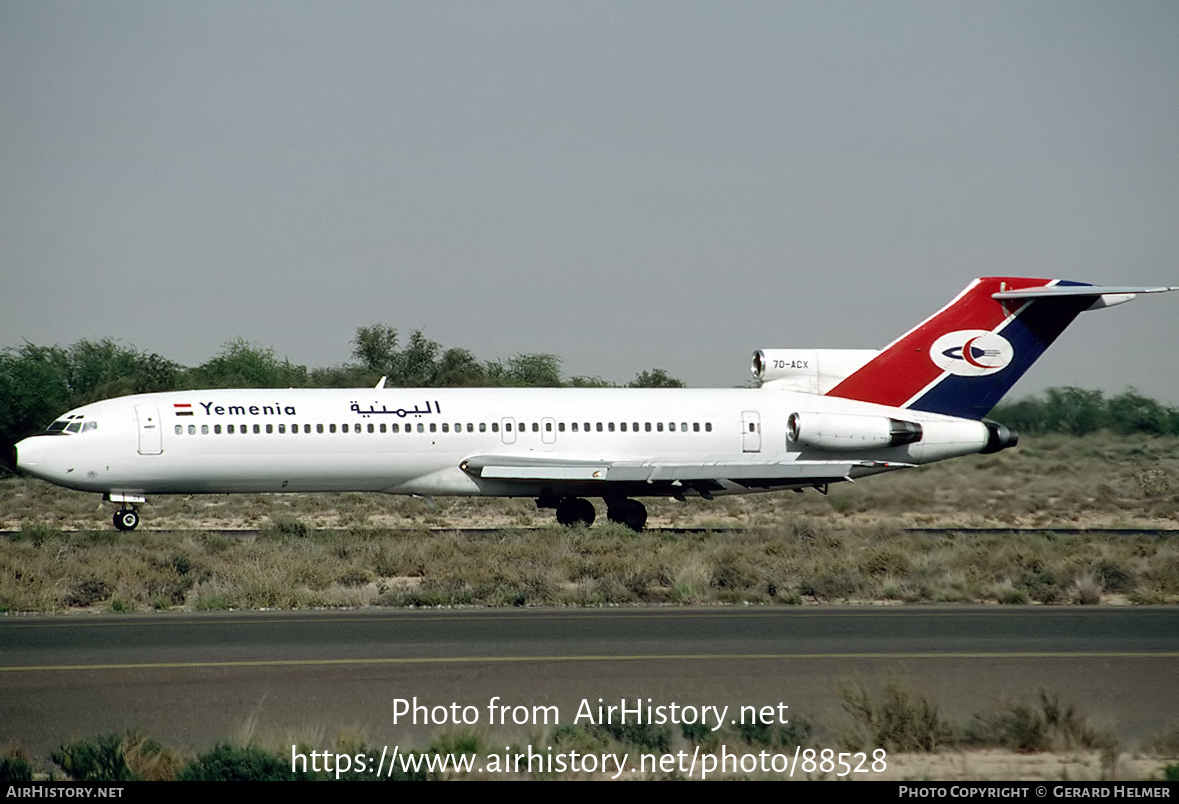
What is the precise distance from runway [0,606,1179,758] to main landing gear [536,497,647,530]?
39.1 ft

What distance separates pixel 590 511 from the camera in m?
31.9

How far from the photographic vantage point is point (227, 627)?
1734cm


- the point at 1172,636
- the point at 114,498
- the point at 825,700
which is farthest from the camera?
the point at 114,498

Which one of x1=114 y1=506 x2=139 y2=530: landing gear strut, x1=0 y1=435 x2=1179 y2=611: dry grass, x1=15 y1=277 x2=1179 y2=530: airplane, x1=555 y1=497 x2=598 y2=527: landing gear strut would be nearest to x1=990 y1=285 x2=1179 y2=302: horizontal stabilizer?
x1=15 y1=277 x2=1179 y2=530: airplane

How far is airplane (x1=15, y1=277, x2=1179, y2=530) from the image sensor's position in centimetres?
2869

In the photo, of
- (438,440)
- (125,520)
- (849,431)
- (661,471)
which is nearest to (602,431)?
(661,471)

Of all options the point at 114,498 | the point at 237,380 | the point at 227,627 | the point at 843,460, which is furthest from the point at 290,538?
the point at 237,380

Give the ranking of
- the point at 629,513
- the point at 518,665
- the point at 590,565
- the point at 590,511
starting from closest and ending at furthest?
the point at 518,665, the point at 590,565, the point at 629,513, the point at 590,511

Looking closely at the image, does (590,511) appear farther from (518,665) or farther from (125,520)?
A: (518,665)

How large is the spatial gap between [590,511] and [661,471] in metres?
3.09

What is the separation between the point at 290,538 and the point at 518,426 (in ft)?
20.3

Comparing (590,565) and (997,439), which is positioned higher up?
(997,439)

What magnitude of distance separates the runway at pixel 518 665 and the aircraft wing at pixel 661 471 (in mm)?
10371
